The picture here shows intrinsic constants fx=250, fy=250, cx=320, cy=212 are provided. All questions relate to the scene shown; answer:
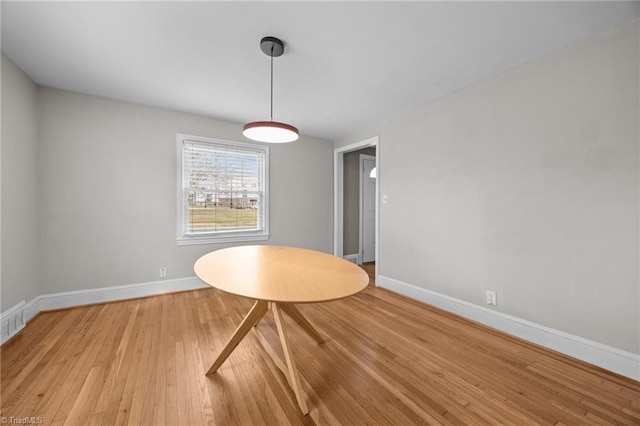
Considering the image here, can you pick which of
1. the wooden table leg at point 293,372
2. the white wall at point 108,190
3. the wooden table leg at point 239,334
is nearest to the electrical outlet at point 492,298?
the wooden table leg at point 293,372

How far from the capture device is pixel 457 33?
1814 millimetres

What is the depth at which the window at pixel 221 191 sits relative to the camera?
3402mm

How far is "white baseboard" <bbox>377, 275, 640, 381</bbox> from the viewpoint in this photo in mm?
1742

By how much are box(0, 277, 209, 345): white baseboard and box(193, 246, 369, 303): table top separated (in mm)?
1684

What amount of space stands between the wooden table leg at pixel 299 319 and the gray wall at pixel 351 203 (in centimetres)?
293

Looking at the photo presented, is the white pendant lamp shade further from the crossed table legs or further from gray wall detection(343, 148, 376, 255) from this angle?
gray wall detection(343, 148, 376, 255)

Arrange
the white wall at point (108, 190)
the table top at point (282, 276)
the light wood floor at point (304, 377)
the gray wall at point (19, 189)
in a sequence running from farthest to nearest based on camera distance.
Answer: the white wall at point (108, 190) → the gray wall at point (19, 189) → the light wood floor at point (304, 377) → the table top at point (282, 276)

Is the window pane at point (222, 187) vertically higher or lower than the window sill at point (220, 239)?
higher

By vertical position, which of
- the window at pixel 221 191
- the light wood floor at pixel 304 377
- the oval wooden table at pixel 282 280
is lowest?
the light wood floor at pixel 304 377

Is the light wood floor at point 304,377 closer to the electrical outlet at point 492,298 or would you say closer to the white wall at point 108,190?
the electrical outlet at point 492,298

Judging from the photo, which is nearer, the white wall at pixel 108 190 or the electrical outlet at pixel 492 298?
the electrical outlet at pixel 492 298

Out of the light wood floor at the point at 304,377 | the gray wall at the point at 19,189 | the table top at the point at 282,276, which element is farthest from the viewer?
the gray wall at the point at 19,189

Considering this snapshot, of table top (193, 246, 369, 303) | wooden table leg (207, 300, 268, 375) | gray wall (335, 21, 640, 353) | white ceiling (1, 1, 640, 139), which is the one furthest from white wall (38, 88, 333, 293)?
gray wall (335, 21, 640, 353)

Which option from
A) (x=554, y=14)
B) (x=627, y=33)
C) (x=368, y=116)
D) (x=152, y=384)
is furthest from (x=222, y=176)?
(x=627, y=33)
